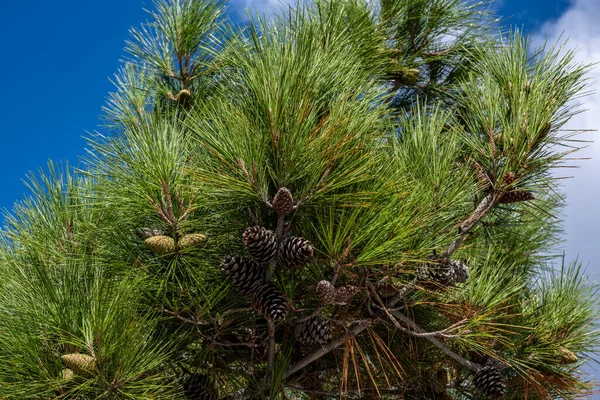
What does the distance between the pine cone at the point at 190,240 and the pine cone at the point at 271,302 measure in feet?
0.47

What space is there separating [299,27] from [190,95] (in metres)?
0.35

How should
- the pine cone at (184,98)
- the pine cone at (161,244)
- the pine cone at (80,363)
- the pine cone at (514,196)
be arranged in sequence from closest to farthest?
the pine cone at (80,363)
the pine cone at (161,244)
the pine cone at (514,196)
the pine cone at (184,98)

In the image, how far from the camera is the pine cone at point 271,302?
105 centimetres

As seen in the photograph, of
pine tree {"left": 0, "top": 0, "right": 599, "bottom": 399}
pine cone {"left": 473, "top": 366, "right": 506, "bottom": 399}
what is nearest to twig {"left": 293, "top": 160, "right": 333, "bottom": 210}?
pine tree {"left": 0, "top": 0, "right": 599, "bottom": 399}

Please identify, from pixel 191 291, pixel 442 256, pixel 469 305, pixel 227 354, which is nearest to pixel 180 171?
pixel 191 291

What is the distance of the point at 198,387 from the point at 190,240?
0.92ft

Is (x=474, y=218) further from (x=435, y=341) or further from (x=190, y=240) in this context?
(x=190, y=240)

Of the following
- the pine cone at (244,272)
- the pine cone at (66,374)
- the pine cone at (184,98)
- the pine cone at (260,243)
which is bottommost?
the pine cone at (66,374)

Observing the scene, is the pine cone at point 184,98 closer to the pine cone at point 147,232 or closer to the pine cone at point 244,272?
the pine cone at point 147,232

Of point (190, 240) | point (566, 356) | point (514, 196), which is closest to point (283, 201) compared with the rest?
point (190, 240)

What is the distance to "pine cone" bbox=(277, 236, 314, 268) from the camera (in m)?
1.01

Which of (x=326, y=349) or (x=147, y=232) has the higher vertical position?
(x=147, y=232)

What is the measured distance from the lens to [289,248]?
1.03 meters

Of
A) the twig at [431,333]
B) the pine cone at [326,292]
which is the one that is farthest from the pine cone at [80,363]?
the twig at [431,333]
